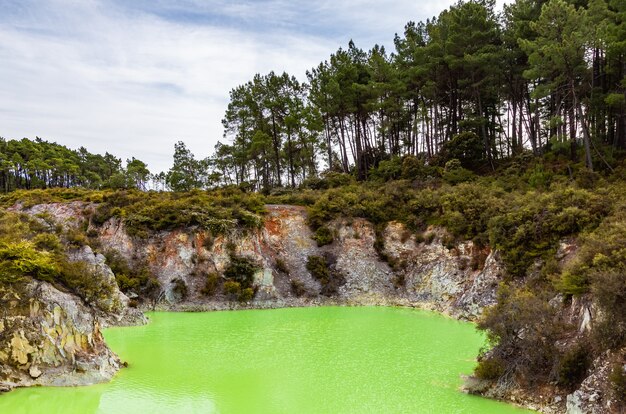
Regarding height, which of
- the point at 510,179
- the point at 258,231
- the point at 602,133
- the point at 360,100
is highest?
the point at 360,100

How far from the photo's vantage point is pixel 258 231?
120 ft

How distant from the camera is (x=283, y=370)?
55.4 ft

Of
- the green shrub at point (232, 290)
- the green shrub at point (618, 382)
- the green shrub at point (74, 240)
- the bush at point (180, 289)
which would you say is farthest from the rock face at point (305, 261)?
the green shrub at point (618, 382)

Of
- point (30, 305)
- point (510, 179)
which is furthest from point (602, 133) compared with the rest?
point (30, 305)

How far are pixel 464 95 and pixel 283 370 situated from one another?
38.5 metres

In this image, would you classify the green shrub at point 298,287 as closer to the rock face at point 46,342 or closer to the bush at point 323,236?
the bush at point 323,236

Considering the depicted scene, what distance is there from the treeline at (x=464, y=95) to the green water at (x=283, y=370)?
68.1 feet

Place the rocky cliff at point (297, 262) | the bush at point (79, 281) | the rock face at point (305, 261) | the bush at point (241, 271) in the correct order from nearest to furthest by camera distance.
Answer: the bush at point (79, 281) < the rocky cliff at point (297, 262) < the rock face at point (305, 261) < the bush at point (241, 271)

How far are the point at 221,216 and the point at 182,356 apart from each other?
1764cm

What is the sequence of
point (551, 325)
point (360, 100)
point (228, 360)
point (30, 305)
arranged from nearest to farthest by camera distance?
1. point (551, 325)
2. point (30, 305)
3. point (228, 360)
4. point (360, 100)

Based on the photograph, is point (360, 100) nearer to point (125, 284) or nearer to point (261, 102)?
point (261, 102)

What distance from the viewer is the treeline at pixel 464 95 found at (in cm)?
3212

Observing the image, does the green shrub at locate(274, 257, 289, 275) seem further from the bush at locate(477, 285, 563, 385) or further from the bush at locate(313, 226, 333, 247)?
the bush at locate(477, 285, 563, 385)

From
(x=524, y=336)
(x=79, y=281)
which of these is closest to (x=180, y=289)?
(x=79, y=281)
